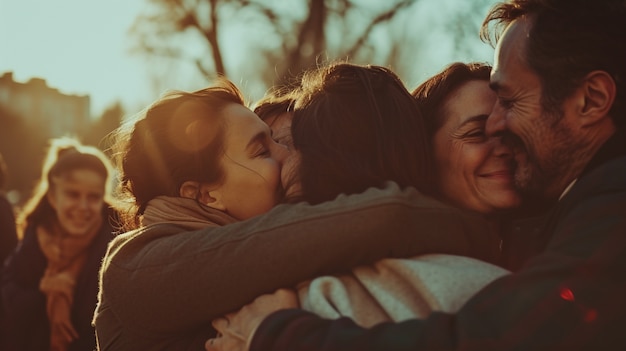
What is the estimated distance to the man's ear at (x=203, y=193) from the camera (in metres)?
2.68

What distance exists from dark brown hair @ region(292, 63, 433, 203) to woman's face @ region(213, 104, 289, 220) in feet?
0.80

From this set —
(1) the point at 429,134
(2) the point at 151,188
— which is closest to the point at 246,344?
(2) the point at 151,188

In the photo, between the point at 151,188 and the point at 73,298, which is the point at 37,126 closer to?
the point at 73,298

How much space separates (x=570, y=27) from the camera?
7.79 ft

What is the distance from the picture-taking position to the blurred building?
46.8 metres

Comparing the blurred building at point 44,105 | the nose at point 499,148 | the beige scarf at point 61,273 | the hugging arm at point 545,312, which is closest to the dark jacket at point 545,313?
the hugging arm at point 545,312

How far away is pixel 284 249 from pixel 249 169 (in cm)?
65

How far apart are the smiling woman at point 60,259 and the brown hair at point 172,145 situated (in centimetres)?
280

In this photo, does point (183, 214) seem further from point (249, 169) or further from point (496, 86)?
point (496, 86)

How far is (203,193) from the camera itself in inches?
106

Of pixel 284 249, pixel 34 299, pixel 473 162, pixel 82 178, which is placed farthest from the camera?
pixel 82 178

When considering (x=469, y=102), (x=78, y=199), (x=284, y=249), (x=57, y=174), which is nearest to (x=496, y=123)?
(x=469, y=102)

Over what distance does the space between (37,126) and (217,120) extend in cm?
4483

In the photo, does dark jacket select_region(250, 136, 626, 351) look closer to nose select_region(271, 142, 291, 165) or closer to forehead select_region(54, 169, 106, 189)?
nose select_region(271, 142, 291, 165)
